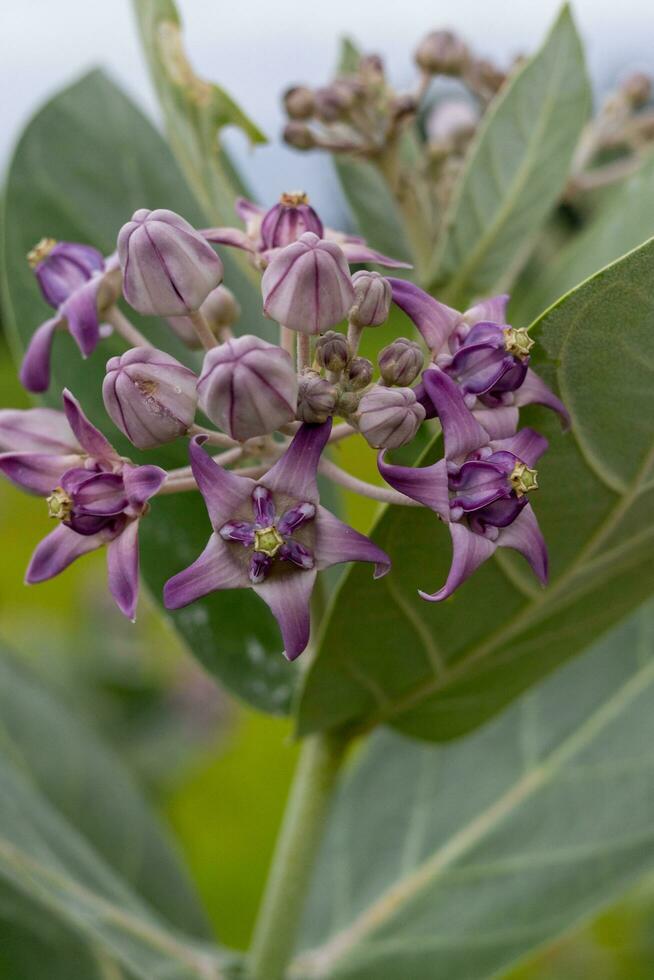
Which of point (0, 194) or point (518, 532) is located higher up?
point (0, 194)

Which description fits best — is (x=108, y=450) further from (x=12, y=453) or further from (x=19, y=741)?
(x=19, y=741)

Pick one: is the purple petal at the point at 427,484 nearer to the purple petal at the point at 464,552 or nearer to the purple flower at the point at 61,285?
the purple petal at the point at 464,552

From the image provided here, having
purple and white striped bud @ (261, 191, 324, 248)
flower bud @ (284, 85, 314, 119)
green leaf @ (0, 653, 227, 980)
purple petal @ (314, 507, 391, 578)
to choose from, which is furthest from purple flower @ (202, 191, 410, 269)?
green leaf @ (0, 653, 227, 980)

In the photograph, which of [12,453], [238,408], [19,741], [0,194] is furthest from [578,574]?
[19,741]

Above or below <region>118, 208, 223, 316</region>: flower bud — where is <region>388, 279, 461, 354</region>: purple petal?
below

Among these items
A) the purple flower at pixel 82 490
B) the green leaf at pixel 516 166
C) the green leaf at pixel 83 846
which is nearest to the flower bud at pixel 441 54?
the green leaf at pixel 516 166

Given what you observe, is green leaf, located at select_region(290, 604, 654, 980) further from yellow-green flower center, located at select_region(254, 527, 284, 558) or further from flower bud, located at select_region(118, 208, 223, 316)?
flower bud, located at select_region(118, 208, 223, 316)

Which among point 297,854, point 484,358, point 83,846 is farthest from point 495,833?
point 484,358
